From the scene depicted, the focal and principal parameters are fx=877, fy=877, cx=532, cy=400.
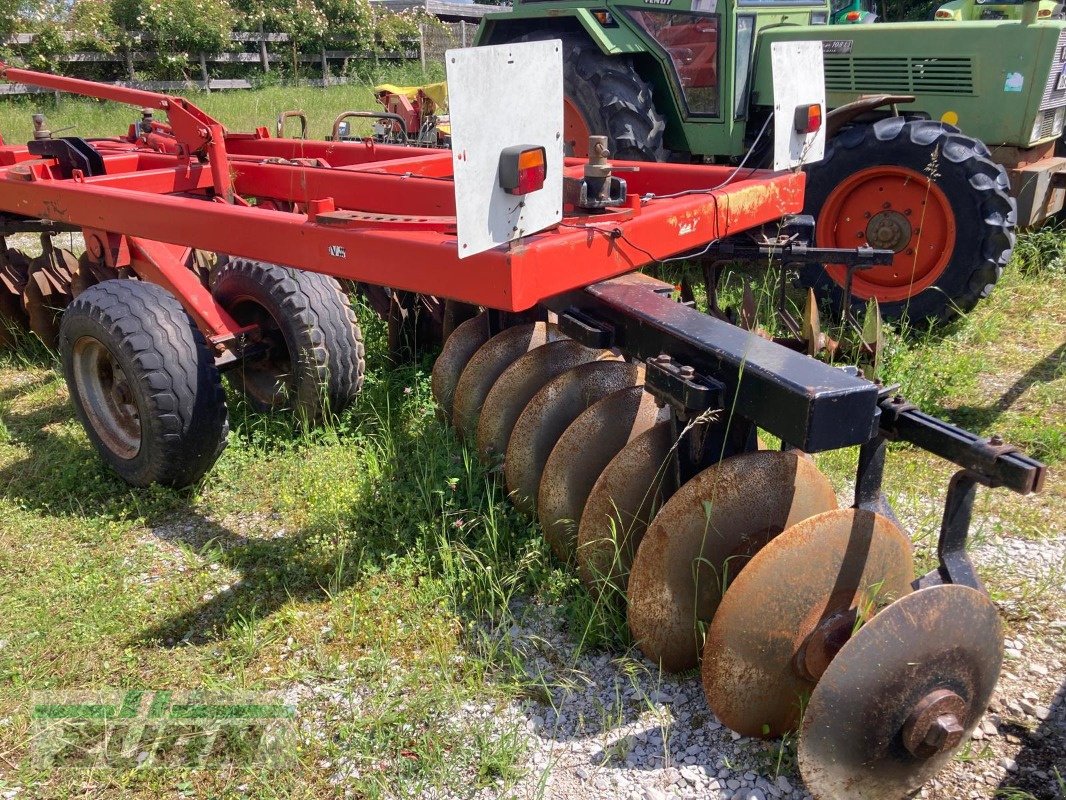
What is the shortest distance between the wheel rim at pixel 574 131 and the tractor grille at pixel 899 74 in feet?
4.81

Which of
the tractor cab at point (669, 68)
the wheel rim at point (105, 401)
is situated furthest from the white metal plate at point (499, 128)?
the tractor cab at point (669, 68)

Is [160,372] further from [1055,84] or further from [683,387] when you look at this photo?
[1055,84]

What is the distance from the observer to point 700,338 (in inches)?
85.3

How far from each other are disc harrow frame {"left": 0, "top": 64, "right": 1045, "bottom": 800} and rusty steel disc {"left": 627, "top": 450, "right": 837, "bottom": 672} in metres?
0.04

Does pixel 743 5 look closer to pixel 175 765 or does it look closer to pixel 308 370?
pixel 308 370

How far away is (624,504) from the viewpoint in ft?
7.82

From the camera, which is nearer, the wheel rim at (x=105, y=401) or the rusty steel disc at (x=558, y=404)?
the rusty steel disc at (x=558, y=404)

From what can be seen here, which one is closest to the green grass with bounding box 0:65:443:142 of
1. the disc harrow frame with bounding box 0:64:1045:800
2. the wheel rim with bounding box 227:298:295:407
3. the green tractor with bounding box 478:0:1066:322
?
the green tractor with bounding box 478:0:1066:322

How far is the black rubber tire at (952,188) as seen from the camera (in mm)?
4207

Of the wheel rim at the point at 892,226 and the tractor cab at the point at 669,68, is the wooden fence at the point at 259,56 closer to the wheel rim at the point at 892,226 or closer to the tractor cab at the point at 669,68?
the tractor cab at the point at 669,68

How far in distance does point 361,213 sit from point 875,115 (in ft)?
11.5

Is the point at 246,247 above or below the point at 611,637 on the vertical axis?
above

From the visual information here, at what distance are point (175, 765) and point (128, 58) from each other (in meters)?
17.3

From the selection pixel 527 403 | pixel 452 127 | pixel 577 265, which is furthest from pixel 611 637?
pixel 452 127
